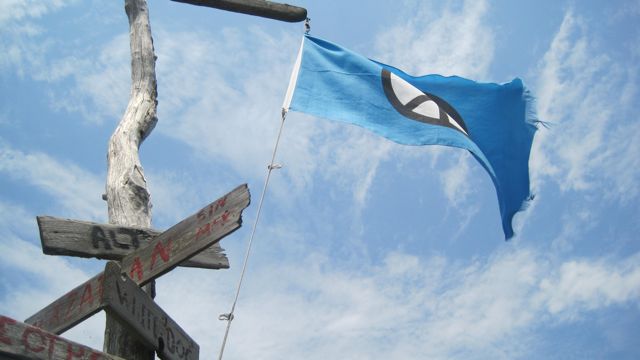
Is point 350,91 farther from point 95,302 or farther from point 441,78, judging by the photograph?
point 95,302

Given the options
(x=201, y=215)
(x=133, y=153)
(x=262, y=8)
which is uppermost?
(x=262, y=8)

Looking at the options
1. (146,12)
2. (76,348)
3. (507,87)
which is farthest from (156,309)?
(507,87)

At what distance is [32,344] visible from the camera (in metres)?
3.03

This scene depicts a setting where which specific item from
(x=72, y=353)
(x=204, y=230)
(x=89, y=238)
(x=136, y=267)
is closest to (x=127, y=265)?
(x=136, y=267)

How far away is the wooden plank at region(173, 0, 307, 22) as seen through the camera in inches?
245

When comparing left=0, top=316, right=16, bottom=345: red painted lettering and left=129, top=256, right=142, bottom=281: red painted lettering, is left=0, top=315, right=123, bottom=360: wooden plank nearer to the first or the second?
left=0, top=316, right=16, bottom=345: red painted lettering

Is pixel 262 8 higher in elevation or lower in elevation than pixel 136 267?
higher

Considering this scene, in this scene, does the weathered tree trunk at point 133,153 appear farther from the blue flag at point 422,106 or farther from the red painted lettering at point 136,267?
the blue flag at point 422,106

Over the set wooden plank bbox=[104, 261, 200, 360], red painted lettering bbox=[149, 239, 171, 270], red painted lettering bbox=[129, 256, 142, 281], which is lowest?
wooden plank bbox=[104, 261, 200, 360]

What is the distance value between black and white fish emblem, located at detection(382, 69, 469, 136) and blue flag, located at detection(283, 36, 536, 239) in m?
0.01

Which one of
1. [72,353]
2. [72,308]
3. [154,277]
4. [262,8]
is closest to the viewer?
[72,353]

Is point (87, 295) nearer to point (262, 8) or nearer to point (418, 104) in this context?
point (262, 8)

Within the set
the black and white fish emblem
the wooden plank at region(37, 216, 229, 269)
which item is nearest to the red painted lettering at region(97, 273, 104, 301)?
the wooden plank at region(37, 216, 229, 269)

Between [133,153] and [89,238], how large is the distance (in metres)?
1.06
